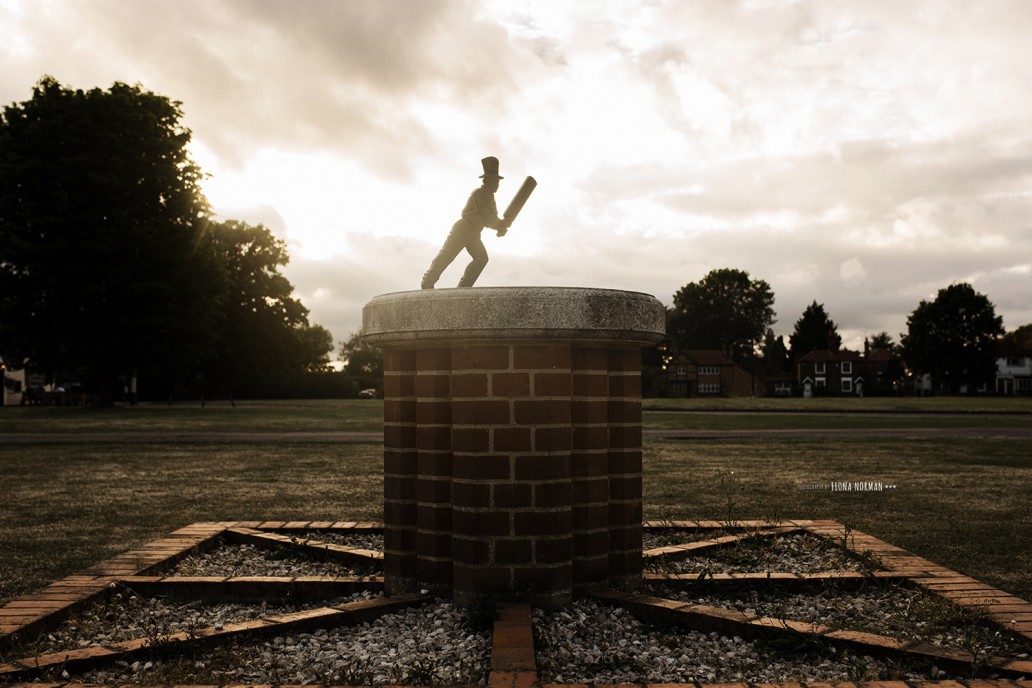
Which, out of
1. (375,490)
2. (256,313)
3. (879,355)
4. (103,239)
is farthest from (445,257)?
(879,355)

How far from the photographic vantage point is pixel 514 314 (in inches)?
149

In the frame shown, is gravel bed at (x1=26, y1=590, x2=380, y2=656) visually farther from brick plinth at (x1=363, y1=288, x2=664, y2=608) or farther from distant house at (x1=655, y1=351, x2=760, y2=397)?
distant house at (x1=655, y1=351, x2=760, y2=397)

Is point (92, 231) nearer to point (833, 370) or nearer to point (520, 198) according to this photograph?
point (520, 198)

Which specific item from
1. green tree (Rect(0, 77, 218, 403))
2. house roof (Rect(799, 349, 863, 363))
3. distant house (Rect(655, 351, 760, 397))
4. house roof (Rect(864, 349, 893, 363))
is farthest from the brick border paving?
house roof (Rect(864, 349, 893, 363))

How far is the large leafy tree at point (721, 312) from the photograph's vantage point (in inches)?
4141

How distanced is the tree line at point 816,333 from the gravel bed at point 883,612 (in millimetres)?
83076

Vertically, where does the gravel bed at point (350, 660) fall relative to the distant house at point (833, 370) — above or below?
→ below

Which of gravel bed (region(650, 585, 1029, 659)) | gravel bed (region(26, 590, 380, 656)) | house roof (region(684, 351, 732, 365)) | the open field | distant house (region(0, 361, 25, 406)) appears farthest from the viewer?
house roof (region(684, 351, 732, 365))

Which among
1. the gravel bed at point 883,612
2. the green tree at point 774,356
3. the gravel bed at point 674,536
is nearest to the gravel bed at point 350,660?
the gravel bed at point 883,612

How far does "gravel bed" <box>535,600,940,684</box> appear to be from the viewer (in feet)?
10.5

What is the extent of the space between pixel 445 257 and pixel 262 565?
2367 millimetres

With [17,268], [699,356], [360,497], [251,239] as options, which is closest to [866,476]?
[360,497]

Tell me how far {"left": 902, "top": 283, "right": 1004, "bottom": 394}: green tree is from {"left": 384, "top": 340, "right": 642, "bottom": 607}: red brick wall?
8366cm

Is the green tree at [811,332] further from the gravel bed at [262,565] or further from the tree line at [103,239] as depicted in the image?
the gravel bed at [262,565]
